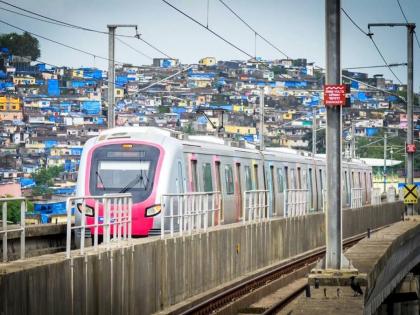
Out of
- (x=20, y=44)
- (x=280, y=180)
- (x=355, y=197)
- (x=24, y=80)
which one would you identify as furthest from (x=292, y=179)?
(x=24, y=80)

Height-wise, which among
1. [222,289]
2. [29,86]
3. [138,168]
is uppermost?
[29,86]

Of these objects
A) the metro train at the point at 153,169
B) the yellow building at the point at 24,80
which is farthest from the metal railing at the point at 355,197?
the yellow building at the point at 24,80

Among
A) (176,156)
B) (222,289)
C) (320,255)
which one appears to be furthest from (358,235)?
(222,289)

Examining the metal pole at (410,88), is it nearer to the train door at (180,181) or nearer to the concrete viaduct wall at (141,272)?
the concrete viaduct wall at (141,272)

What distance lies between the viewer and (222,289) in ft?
78.5

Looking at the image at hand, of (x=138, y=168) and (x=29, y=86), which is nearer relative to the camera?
(x=138, y=168)

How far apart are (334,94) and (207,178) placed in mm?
11297

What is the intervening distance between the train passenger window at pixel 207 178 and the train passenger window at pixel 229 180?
1.90 meters

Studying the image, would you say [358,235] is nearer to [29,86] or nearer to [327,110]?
[327,110]

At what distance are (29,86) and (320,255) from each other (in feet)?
513

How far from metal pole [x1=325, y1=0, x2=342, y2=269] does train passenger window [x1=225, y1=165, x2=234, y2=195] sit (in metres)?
13.0

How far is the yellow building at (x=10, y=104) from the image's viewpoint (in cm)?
17177

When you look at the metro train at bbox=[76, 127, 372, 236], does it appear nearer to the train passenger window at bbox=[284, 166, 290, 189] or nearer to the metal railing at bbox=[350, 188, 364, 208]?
the train passenger window at bbox=[284, 166, 290, 189]

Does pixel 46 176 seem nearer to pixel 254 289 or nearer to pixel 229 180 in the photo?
pixel 229 180
